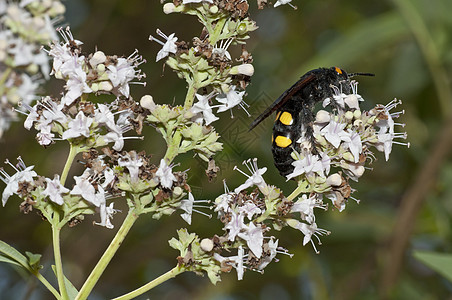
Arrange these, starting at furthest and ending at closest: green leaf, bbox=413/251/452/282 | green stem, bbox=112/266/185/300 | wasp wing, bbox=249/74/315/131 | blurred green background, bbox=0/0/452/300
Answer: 1. blurred green background, bbox=0/0/452/300
2. green leaf, bbox=413/251/452/282
3. wasp wing, bbox=249/74/315/131
4. green stem, bbox=112/266/185/300

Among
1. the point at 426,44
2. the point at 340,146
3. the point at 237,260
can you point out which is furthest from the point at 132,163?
the point at 426,44

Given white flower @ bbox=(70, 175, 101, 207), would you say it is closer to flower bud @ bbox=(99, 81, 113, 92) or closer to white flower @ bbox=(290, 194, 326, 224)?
flower bud @ bbox=(99, 81, 113, 92)

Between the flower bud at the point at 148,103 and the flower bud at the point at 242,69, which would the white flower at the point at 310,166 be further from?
the flower bud at the point at 148,103

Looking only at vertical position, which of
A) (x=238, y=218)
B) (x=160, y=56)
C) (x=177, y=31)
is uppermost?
(x=177, y=31)

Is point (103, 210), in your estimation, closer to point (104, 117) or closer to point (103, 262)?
point (103, 262)

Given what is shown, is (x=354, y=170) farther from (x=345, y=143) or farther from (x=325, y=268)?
(x=325, y=268)

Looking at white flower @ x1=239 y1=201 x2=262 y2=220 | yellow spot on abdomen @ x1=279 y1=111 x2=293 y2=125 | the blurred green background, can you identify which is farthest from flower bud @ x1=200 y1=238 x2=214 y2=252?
the blurred green background

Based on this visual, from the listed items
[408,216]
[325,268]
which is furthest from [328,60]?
[325,268]
